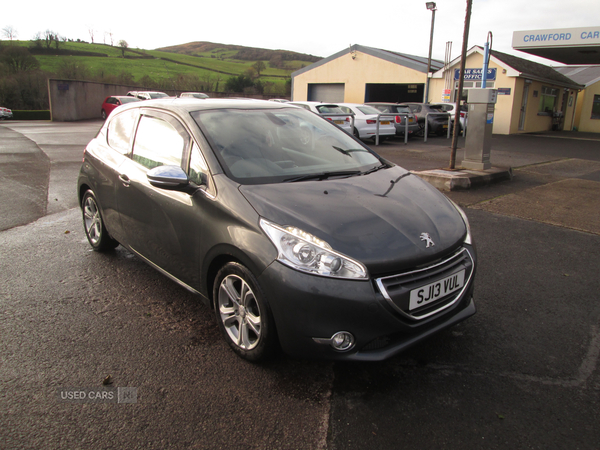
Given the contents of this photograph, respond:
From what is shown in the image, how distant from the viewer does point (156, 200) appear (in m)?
3.28

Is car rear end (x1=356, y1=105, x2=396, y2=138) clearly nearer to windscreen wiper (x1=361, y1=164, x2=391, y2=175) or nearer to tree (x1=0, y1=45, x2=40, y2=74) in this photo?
windscreen wiper (x1=361, y1=164, x2=391, y2=175)

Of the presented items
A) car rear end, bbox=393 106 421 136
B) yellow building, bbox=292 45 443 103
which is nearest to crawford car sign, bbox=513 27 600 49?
car rear end, bbox=393 106 421 136

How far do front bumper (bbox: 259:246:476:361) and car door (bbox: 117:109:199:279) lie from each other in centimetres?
96

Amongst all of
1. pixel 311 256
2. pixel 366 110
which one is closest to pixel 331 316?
pixel 311 256

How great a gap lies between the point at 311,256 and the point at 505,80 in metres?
25.0

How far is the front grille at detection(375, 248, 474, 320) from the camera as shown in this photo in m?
2.33

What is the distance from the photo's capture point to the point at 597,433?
2.17 metres

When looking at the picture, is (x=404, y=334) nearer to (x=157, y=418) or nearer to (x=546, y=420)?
(x=546, y=420)

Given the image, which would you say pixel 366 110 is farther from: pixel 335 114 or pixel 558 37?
pixel 558 37

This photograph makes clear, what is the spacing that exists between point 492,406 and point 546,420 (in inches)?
10.0

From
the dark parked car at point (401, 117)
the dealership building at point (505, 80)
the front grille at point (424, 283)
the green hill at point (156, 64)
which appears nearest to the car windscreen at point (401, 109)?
the dark parked car at point (401, 117)

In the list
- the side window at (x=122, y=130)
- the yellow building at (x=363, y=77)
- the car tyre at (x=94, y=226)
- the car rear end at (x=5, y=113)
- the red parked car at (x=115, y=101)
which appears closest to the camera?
the side window at (x=122, y=130)

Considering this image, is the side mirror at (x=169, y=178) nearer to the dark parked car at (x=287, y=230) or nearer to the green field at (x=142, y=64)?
the dark parked car at (x=287, y=230)

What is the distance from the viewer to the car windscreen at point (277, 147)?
3.06m
